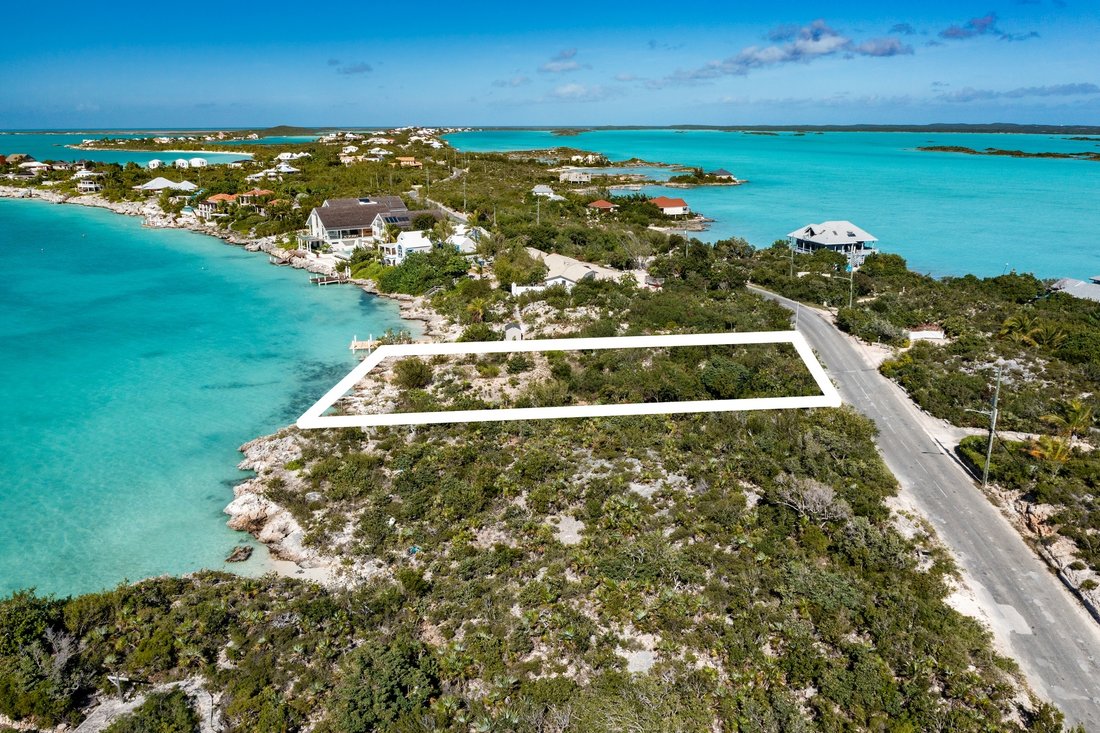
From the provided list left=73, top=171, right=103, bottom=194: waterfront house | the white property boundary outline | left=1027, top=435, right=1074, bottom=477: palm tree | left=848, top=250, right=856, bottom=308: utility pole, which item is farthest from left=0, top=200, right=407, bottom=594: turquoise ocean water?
left=73, top=171, right=103, bottom=194: waterfront house

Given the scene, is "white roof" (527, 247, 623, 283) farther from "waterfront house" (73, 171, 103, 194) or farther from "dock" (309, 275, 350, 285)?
"waterfront house" (73, 171, 103, 194)

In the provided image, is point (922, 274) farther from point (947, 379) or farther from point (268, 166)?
point (268, 166)

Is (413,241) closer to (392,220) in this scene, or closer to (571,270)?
(392,220)

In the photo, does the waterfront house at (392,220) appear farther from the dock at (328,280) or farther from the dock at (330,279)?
the dock at (328,280)

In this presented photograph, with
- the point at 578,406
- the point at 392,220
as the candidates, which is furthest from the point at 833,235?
the point at 578,406

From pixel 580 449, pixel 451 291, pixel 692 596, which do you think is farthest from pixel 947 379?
pixel 451 291

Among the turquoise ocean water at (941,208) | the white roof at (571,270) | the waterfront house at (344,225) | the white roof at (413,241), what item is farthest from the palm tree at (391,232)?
the turquoise ocean water at (941,208)
